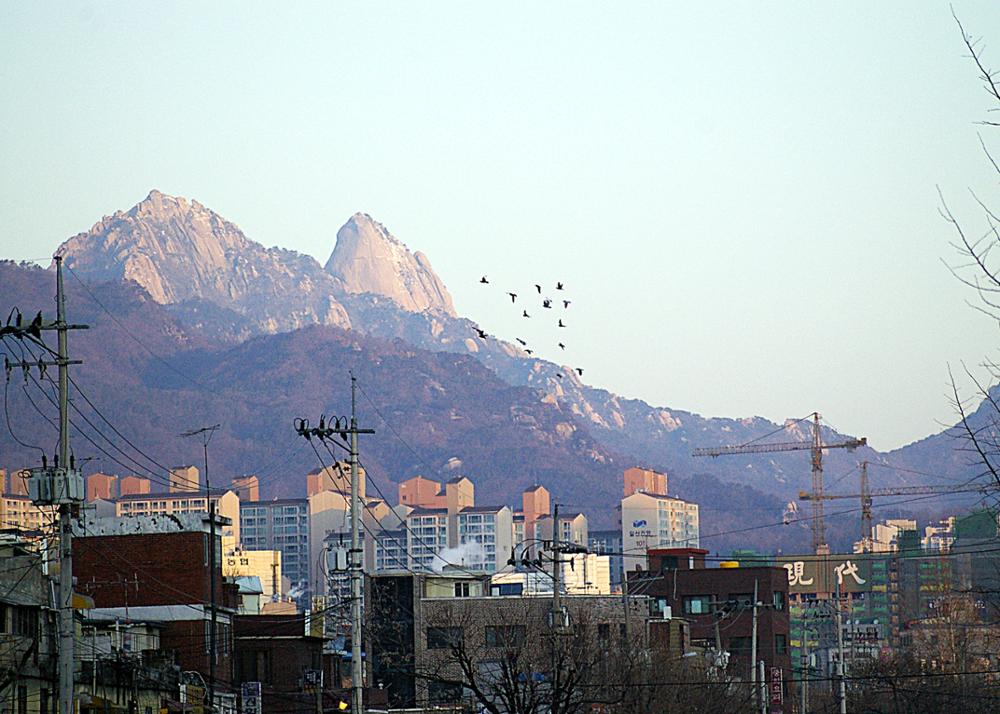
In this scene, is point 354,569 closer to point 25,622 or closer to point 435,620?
point 25,622

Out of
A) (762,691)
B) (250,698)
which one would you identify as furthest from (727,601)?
(250,698)

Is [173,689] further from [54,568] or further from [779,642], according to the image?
[779,642]

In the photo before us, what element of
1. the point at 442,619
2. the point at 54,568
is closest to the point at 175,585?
the point at 54,568

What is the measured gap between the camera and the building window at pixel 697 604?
110 m

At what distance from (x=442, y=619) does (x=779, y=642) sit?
113 ft

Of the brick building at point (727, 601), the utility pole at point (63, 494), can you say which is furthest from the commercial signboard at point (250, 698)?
the brick building at point (727, 601)

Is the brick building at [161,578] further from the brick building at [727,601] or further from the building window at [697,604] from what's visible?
the building window at [697,604]

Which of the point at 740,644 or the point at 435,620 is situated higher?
the point at 435,620

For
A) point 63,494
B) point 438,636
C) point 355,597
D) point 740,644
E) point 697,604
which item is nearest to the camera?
point 63,494

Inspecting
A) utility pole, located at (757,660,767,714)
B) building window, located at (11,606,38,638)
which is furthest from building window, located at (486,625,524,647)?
building window, located at (11,606,38,638)

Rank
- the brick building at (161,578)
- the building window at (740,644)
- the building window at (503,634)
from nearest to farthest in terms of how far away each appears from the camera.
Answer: the brick building at (161,578) → the building window at (503,634) → the building window at (740,644)

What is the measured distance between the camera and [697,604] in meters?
110

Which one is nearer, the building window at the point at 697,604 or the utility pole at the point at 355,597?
the utility pole at the point at 355,597

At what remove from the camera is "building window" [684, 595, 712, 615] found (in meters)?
110
